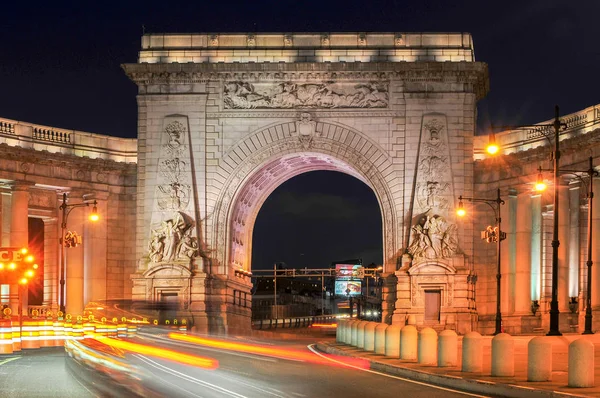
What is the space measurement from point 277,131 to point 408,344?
3645 cm

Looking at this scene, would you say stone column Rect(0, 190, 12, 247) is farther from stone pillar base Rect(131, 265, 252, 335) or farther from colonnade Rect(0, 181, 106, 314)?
stone pillar base Rect(131, 265, 252, 335)

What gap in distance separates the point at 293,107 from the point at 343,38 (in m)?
5.82

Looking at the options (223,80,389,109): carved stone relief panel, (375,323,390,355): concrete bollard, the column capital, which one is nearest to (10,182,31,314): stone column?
the column capital

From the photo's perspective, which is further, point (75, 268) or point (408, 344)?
point (75, 268)

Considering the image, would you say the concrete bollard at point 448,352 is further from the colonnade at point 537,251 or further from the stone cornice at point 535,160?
the colonnade at point 537,251

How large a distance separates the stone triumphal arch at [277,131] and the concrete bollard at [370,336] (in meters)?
25.4

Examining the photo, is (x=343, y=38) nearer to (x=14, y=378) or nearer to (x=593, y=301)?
(x=593, y=301)

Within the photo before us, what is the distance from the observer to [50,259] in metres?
79.6

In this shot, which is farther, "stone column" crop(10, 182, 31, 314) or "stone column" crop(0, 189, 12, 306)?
"stone column" crop(0, 189, 12, 306)

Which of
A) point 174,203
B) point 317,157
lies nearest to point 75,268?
point 174,203

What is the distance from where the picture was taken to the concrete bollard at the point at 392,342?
41.1 m

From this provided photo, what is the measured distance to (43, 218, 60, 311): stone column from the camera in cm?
7881

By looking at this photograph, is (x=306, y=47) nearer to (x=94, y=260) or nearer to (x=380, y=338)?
(x=94, y=260)

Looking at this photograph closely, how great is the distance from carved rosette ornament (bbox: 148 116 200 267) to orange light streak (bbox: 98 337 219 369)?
3711 cm
